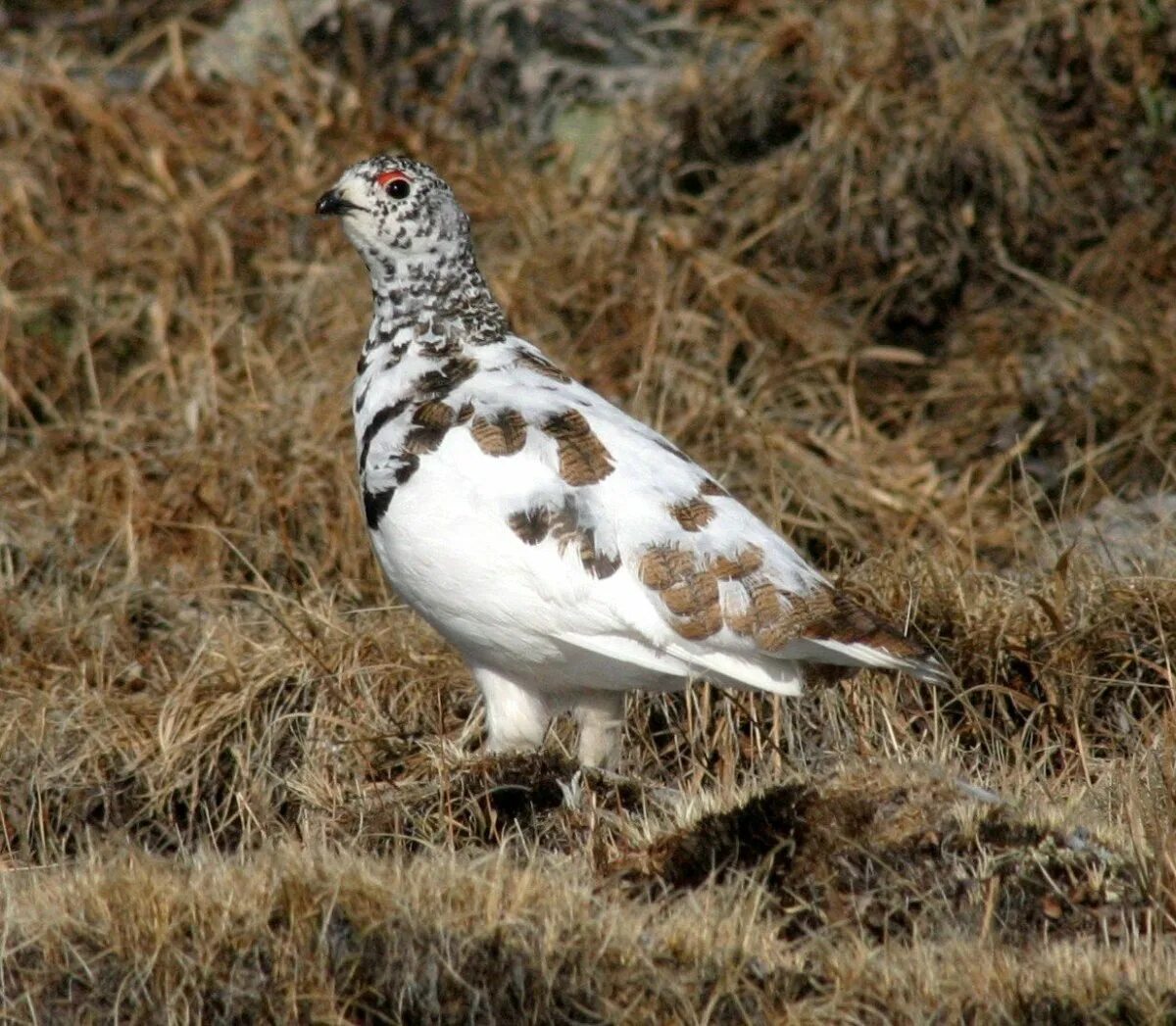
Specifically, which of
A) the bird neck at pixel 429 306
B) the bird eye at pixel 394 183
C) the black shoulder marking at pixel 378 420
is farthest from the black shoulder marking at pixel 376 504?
the bird eye at pixel 394 183

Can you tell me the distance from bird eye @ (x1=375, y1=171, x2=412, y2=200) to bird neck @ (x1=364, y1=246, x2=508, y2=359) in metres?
0.12

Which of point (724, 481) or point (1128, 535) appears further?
point (724, 481)

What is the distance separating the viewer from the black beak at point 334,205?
3658 mm

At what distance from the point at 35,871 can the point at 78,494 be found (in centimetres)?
197

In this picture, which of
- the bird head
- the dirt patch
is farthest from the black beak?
the dirt patch

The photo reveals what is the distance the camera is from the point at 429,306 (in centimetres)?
364

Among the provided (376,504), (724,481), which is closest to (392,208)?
(376,504)

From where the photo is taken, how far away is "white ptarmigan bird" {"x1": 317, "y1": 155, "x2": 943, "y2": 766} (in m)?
3.20

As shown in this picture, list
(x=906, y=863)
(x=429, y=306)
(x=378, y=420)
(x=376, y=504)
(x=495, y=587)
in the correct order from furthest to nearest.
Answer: (x=429, y=306) < (x=378, y=420) < (x=376, y=504) < (x=495, y=587) < (x=906, y=863)

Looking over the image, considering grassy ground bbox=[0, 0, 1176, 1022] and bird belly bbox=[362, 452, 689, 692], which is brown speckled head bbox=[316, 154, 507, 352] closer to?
bird belly bbox=[362, 452, 689, 692]

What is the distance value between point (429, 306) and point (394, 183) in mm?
246

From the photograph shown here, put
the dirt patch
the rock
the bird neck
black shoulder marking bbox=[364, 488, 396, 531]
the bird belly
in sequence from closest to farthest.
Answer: the dirt patch → the bird belly → black shoulder marking bbox=[364, 488, 396, 531] → the bird neck → the rock

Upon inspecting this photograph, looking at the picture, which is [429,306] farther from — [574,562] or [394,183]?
[574,562]

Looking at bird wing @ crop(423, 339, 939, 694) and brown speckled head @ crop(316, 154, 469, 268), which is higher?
brown speckled head @ crop(316, 154, 469, 268)
